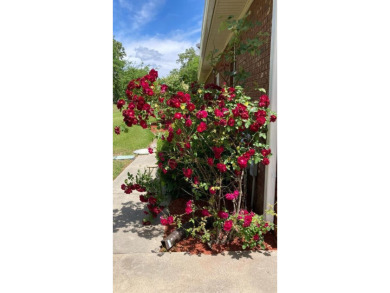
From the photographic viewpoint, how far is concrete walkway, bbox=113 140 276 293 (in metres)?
1.96

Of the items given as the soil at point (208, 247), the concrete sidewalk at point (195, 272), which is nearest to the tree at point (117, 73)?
the soil at point (208, 247)

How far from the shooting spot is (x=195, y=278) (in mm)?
2066

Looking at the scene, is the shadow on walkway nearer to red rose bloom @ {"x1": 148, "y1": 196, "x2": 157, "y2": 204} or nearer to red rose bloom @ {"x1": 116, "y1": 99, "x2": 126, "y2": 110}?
red rose bloom @ {"x1": 148, "y1": 196, "x2": 157, "y2": 204}

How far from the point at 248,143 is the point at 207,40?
561 cm

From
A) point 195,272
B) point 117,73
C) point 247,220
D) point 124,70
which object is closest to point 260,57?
point 247,220

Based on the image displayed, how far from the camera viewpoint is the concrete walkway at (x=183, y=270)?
6.43 ft

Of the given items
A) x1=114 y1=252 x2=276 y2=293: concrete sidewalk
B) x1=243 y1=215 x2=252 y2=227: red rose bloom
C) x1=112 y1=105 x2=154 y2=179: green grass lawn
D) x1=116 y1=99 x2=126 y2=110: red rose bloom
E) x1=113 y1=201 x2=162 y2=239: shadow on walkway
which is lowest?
x1=114 y1=252 x2=276 y2=293: concrete sidewalk

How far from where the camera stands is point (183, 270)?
218 cm

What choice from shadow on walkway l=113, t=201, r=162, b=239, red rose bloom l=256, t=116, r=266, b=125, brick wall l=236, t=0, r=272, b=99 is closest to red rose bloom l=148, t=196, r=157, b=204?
shadow on walkway l=113, t=201, r=162, b=239

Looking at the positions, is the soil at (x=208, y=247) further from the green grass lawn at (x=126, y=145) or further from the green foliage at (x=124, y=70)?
the green foliage at (x=124, y=70)

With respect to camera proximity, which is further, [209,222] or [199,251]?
[209,222]
